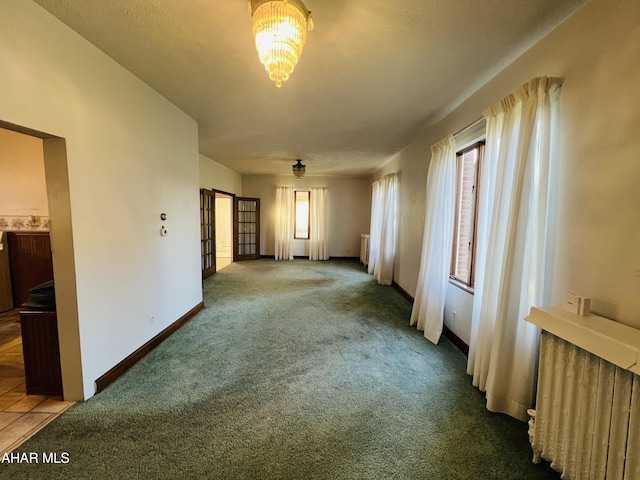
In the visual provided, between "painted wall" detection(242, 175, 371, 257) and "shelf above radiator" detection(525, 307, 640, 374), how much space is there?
22.0ft

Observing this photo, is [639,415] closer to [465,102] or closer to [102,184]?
[465,102]

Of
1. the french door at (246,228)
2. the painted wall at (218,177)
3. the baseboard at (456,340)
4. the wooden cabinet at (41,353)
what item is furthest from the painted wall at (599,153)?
the french door at (246,228)

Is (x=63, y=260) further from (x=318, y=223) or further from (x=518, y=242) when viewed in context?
(x=318, y=223)

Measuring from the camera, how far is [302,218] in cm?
827

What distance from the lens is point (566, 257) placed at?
153cm

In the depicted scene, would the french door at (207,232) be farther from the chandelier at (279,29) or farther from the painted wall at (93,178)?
the chandelier at (279,29)

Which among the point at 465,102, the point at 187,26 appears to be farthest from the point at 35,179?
the point at 465,102

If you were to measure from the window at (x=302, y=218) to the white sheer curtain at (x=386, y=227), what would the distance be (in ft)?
9.69

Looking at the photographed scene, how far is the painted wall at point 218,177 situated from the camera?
5.46 m

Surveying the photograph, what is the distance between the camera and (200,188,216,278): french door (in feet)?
18.3

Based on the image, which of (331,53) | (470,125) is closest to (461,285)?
(470,125)

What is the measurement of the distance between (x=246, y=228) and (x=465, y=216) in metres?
6.11
